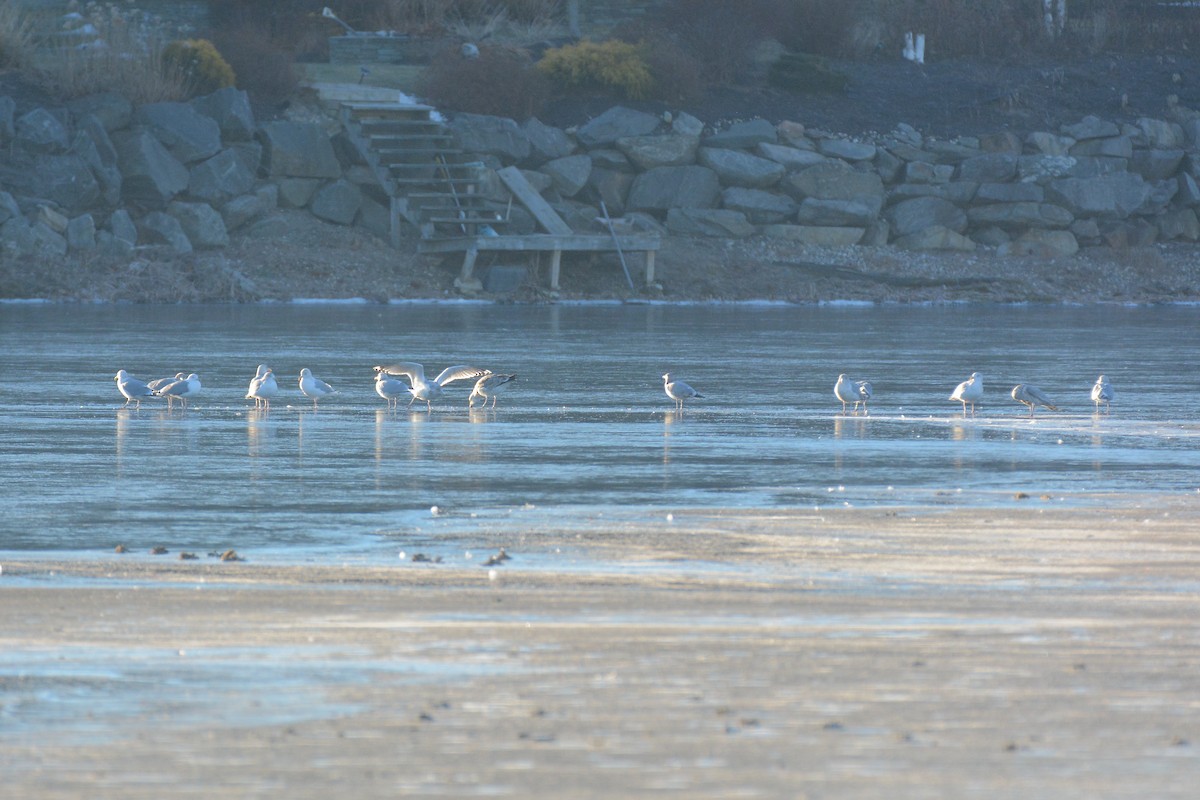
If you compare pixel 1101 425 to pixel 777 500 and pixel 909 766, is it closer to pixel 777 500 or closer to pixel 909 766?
pixel 777 500

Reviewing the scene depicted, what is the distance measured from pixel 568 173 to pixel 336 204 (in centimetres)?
510

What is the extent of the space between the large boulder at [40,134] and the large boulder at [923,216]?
59.8 feet

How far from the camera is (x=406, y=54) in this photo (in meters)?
47.7

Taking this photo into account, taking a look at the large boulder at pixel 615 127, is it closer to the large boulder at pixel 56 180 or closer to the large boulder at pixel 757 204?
the large boulder at pixel 757 204

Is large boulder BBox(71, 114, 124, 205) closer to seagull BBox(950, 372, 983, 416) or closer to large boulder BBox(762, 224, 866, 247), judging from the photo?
large boulder BBox(762, 224, 866, 247)

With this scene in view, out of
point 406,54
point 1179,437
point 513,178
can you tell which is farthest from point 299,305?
point 1179,437

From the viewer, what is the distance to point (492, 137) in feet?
138

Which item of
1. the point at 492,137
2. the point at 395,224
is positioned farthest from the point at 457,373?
the point at 492,137

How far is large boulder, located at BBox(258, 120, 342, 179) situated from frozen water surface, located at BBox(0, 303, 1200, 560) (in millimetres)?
11474

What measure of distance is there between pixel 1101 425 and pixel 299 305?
22.9m

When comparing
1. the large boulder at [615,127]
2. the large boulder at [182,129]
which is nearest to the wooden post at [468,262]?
the large boulder at [615,127]

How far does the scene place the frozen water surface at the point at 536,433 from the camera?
A: 11.2 metres

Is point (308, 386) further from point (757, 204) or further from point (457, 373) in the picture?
point (757, 204)

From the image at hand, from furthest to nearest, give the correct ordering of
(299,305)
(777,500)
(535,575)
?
1. (299,305)
2. (777,500)
3. (535,575)
